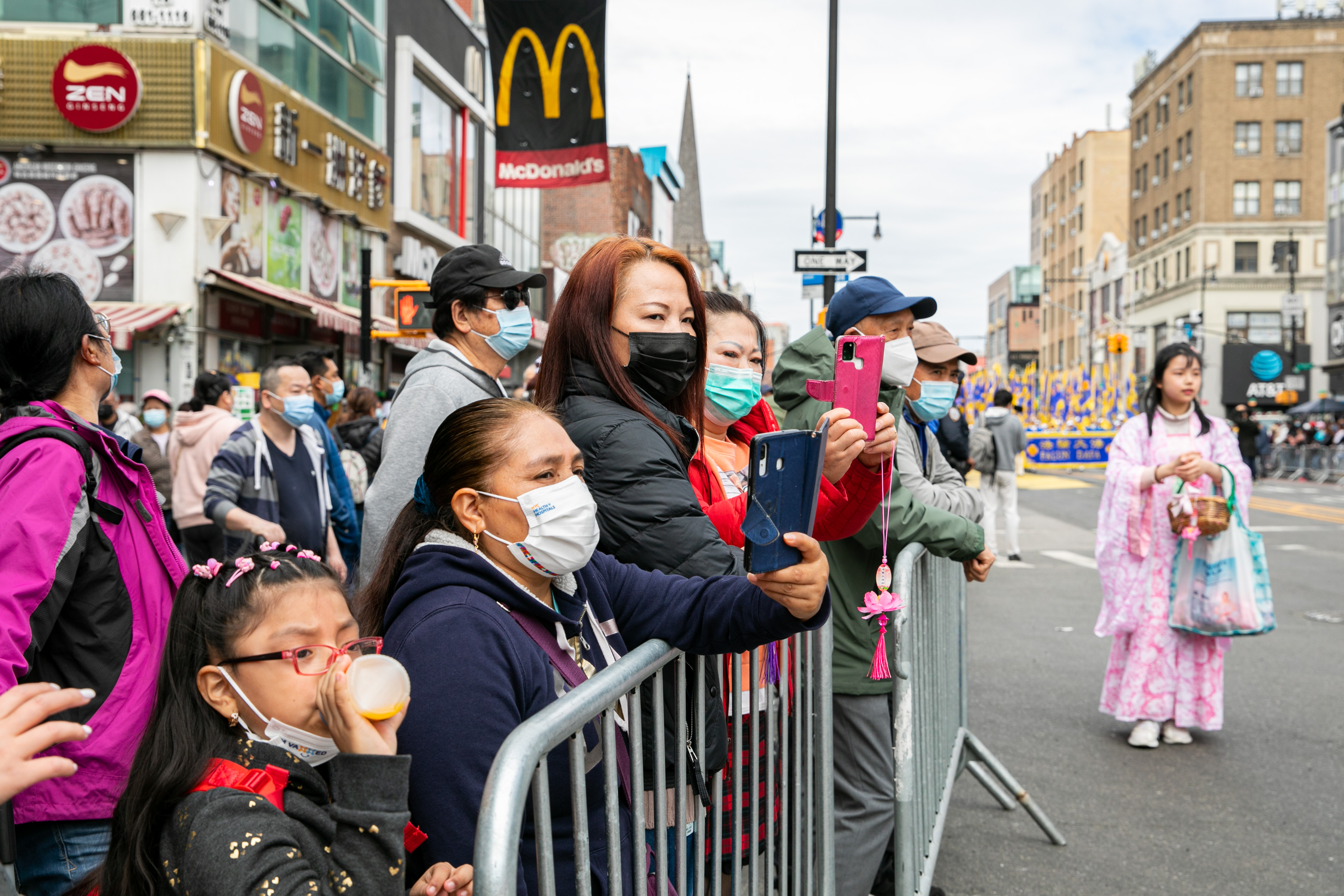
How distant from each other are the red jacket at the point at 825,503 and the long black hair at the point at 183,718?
0.94 metres

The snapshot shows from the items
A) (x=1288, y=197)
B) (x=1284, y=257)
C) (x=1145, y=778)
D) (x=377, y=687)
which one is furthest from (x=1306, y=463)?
(x=377, y=687)

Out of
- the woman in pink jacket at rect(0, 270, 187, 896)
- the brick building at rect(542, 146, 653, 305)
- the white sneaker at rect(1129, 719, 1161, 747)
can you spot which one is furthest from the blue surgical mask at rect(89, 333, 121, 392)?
the brick building at rect(542, 146, 653, 305)

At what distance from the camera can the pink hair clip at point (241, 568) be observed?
1.95 metres

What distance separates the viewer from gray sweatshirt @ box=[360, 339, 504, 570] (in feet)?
11.2

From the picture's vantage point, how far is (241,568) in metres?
1.98

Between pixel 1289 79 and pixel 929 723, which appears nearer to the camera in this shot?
pixel 929 723

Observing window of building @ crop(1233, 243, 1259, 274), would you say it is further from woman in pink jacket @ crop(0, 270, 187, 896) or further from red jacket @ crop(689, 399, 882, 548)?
woman in pink jacket @ crop(0, 270, 187, 896)

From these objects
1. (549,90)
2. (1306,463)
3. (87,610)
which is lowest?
(1306,463)

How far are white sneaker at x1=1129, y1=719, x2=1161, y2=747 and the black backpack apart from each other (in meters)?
5.14

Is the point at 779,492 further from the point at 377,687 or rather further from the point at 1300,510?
the point at 1300,510

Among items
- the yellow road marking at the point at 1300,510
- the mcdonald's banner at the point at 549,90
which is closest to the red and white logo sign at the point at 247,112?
the mcdonald's banner at the point at 549,90

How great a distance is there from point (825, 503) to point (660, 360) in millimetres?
551

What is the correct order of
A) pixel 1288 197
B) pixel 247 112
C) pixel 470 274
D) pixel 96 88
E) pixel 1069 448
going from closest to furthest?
pixel 470 274 < pixel 96 88 < pixel 247 112 < pixel 1069 448 < pixel 1288 197

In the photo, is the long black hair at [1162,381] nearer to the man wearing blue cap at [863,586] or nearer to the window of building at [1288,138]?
the man wearing blue cap at [863,586]
